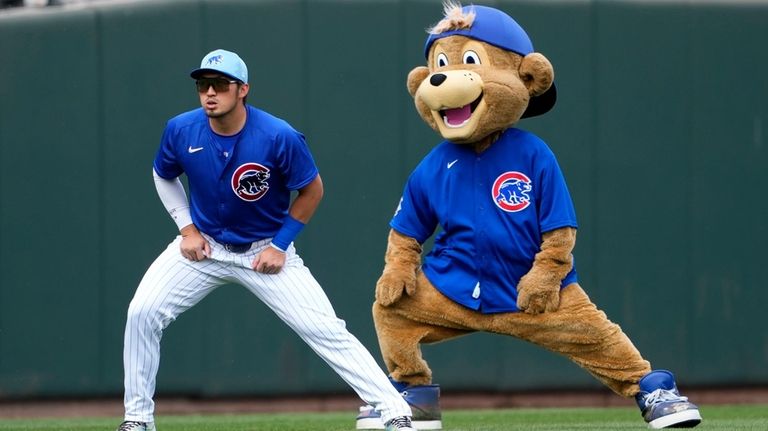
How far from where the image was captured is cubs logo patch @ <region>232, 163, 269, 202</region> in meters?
5.41

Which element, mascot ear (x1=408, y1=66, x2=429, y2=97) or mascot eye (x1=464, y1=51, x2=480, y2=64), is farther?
mascot ear (x1=408, y1=66, x2=429, y2=97)

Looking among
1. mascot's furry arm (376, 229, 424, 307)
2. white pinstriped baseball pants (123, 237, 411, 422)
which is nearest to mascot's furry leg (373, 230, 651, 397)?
mascot's furry arm (376, 229, 424, 307)

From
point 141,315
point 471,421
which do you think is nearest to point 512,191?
point 141,315

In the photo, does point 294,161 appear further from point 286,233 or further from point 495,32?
point 495,32

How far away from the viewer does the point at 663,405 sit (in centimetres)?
549

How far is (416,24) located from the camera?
824cm

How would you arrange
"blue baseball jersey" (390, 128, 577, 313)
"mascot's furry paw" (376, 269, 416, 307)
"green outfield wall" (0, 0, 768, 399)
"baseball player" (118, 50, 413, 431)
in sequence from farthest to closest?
"green outfield wall" (0, 0, 768, 399) → "mascot's furry paw" (376, 269, 416, 307) → "blue baseball jersey" (390, 128, 577, 313) → "baseball player" (118, 50, 413, 431)

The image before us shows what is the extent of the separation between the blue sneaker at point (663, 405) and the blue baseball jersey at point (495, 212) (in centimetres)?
55

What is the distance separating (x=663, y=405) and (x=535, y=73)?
1505 mm

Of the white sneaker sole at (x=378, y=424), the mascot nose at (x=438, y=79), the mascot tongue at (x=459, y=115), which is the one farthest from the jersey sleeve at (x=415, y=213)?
the white sneaker sole at (x=378, y=424)

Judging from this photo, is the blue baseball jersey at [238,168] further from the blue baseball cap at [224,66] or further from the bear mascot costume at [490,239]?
the bear mascot costume at [490,239]

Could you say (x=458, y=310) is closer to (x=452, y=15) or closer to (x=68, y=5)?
(x=452, y=15)

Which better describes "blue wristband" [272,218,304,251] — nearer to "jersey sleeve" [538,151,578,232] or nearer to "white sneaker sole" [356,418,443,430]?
"white sneaker sole" [356,418,443,430]

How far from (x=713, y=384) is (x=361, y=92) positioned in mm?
2921
